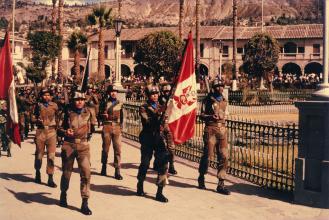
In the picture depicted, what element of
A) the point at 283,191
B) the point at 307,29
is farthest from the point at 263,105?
the point at 307,29

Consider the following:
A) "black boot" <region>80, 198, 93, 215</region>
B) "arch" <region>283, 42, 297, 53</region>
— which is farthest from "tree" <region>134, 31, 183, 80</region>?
"black boot" <region>80, 198, 93, 215</region>

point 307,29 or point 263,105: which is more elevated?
point 307,29

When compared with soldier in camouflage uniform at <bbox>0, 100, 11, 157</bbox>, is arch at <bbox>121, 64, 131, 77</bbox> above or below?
above

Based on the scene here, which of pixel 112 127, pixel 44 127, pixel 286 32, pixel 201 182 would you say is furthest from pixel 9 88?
pixel 286 32

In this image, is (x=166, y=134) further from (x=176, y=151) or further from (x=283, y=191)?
(x=176, y=151)

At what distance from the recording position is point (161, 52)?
4066cm

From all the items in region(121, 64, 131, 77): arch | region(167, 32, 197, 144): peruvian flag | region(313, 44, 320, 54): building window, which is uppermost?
region(313, 44, 320, 54): building window

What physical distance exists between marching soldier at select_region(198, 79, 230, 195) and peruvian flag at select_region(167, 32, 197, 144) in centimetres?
53

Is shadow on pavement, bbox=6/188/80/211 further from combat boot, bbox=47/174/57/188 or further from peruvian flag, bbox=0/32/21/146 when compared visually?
peruvian flag, bbox=0/32/21/146

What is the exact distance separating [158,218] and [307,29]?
53.5m

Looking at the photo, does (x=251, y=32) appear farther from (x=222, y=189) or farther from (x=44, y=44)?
(x=222, y=189)

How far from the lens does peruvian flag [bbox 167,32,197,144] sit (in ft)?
27.0

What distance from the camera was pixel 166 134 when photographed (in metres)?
8.71

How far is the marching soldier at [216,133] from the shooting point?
875 centimetres
